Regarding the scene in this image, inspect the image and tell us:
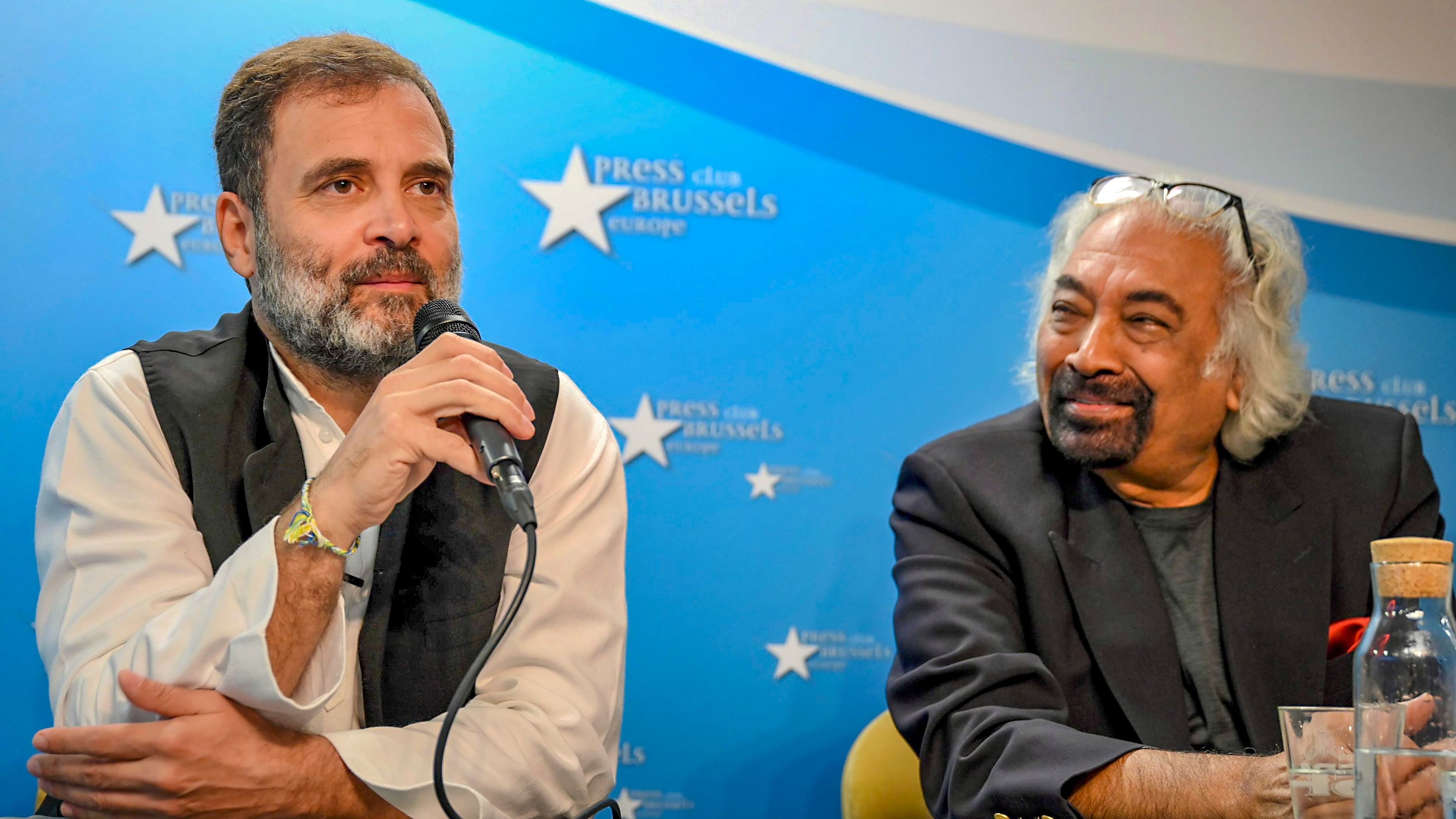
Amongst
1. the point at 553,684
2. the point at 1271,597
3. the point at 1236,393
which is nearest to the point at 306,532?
the point at 553,684

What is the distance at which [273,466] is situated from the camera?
6.24 feet

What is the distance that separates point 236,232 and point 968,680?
145 centimetres

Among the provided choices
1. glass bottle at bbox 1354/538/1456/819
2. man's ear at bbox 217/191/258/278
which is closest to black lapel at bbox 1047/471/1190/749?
glass bottle at bbox 1354/538/1456/819

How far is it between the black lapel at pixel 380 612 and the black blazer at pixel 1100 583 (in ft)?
2.82

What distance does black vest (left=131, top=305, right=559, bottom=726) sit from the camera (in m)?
1.87

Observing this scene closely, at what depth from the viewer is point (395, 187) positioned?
196 centimetres

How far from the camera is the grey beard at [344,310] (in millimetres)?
1916

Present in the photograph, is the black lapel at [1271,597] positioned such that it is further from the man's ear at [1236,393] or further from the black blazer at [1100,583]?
the man's ear at [1236,393]

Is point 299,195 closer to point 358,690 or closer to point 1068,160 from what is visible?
point 358,690

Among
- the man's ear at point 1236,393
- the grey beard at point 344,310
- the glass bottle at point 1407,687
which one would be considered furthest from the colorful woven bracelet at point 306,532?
the man's ear at point 1236,393

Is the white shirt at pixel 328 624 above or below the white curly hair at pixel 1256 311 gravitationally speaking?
below

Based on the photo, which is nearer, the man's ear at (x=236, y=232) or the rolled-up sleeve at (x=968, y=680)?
the rolled-up sleeve at (x=968, y=680)

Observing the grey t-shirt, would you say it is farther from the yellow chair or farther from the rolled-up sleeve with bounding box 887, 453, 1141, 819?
the yellow chair

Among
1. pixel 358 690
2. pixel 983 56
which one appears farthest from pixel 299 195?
pixel 983 56
